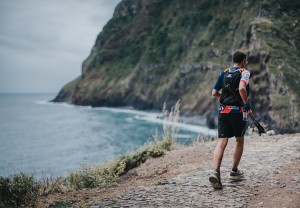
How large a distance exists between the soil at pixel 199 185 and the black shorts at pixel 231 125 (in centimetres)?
89

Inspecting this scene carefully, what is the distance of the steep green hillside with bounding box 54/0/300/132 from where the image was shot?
4912cm

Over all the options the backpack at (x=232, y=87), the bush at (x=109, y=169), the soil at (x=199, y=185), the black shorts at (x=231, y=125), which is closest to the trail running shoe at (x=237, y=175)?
the soil at (x=199, y=185)

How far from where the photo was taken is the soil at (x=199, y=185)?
17.6 ft

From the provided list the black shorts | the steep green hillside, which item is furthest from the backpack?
the steep green hillside

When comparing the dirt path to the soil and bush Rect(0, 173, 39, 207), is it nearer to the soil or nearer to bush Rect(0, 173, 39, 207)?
A: the soil

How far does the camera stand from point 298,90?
147 feet

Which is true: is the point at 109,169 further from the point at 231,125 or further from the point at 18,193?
the point at 231,125

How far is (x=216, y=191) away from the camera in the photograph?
5.85 metres

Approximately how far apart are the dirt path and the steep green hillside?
112 feet

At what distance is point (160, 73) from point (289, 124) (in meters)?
55.4

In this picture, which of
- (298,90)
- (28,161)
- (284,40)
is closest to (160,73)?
(284,40)

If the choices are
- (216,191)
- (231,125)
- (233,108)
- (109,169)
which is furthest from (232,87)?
(109,169)

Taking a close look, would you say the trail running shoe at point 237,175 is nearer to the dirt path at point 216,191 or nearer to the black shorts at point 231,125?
the dirt path at point 216,191

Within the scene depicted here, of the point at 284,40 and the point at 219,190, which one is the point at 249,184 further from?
the point at 284,40
